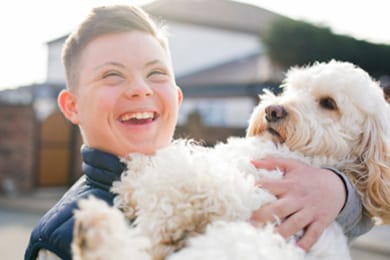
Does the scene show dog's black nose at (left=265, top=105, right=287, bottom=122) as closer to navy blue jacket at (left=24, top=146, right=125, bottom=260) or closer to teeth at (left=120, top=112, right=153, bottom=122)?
teeth at (left=120, top=112, right=153, bottom=122)

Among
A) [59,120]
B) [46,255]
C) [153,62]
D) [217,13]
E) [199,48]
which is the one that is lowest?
[59,120]

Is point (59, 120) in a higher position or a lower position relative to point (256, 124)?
lower

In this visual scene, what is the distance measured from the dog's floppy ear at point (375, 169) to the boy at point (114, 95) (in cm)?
28

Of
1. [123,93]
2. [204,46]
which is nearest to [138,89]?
[123,93]

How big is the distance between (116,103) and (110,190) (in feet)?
1.01

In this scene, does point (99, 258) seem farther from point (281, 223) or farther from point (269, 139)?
point (269, 139)

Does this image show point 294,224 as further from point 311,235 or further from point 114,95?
point 114,95

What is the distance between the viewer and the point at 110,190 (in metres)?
1.78

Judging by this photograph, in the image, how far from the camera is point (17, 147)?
15250 mm

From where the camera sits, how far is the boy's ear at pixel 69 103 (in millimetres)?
2051

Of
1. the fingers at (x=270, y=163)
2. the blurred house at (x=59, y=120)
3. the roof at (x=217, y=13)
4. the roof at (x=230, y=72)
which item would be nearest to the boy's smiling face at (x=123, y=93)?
the fingers at (x=270, y=163)

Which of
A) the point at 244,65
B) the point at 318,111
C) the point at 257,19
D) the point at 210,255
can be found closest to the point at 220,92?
the point at 244,65

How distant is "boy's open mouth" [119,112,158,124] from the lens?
191cm

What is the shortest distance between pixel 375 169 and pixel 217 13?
20351mm
